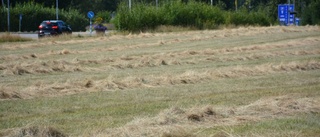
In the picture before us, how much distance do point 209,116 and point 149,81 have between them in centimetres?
643

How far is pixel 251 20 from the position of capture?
76688 millimetres

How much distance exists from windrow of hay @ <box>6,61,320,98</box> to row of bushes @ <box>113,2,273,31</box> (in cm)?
3595

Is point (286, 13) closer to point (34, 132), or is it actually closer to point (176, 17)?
point (176, 17)

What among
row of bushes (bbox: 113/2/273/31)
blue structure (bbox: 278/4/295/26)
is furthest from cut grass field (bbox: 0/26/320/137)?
blue structure (bbox: 278/4/295/26)

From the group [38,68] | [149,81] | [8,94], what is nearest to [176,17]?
[38,68]

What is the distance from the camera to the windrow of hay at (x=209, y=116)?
883cm

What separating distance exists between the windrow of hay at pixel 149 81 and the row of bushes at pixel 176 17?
35.9 m

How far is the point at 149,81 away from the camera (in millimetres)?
16781

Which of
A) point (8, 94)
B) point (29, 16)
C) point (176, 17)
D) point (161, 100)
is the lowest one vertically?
point (161, 100)

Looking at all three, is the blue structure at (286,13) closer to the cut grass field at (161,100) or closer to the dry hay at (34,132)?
the cut grass field at (161,100)

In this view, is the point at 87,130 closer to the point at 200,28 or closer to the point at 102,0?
the point at 200,28

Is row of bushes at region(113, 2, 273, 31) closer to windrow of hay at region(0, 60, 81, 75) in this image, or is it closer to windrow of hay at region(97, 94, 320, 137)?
windrow of hay at region(0, 60, 81, 75)

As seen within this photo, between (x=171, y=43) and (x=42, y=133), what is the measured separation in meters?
29.8

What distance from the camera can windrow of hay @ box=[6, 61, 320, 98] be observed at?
48.9ft
